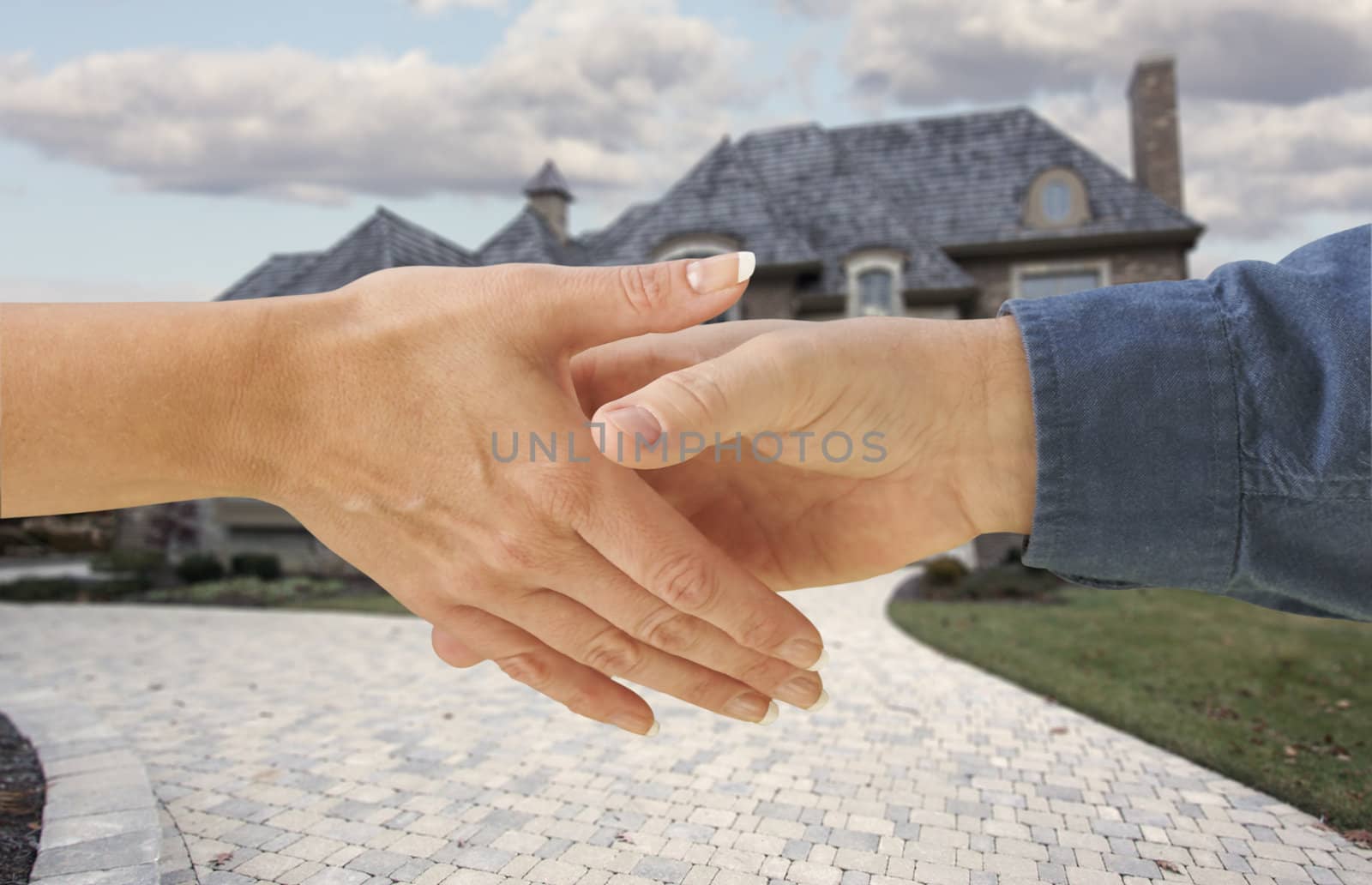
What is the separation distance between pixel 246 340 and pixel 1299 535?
2003 mm

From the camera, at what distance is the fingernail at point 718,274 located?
70.1 inches

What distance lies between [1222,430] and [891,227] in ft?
46.5

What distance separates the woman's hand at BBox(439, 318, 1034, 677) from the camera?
5.28 feet

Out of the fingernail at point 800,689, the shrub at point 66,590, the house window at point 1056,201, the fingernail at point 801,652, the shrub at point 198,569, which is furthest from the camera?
the house window at point 1056,201

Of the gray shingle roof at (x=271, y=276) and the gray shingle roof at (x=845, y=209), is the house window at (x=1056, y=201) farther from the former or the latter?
the gray shingle roof at (x=271, y=276)

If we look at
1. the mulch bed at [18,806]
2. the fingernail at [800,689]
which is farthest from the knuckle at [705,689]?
the mulch bed at [18,806]

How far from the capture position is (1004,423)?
1867mm

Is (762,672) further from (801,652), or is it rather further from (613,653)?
(613,653)

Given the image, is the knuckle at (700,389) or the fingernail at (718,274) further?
the fingernail at (718,274)

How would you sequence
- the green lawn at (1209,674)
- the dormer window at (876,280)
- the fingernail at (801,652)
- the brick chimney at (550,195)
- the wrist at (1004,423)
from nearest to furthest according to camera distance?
1. the wrist at (1004,423)
2. the fingernail at (801,652)
3. the green lawn at (1209,674)
4. the dormer window at (876,280)
5. the brick chimney at (550,195)

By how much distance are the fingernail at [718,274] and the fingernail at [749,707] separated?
986mm

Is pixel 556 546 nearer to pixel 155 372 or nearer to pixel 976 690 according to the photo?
pixel 155 372

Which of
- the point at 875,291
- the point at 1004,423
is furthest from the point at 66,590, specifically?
the point at 1004,423

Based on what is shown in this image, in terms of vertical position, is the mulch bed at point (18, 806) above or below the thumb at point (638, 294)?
below
